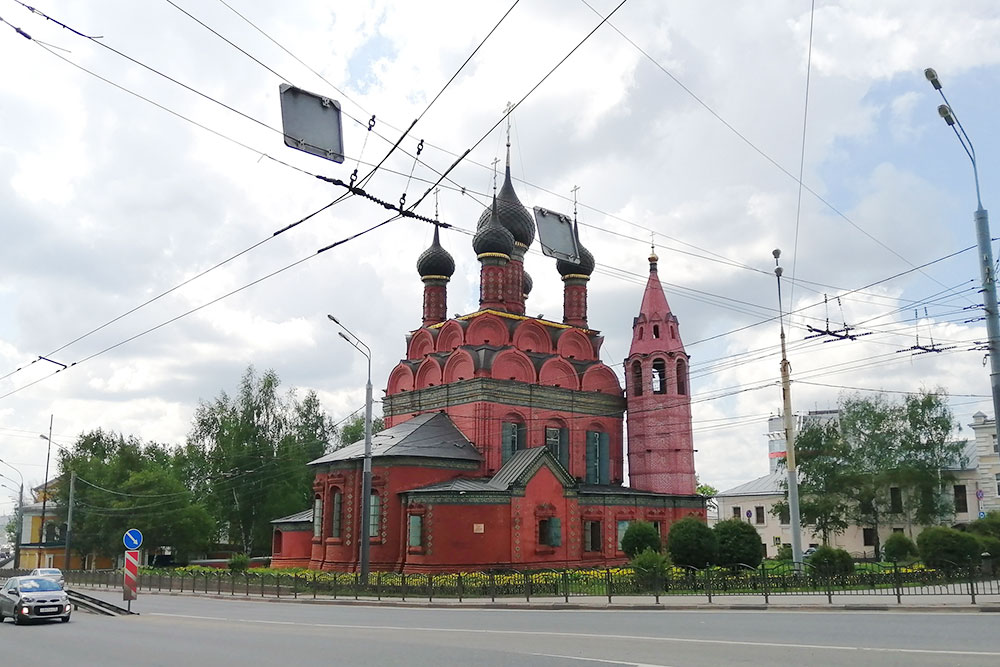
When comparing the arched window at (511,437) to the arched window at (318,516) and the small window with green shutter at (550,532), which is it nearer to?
the small window with green shutter at (550,532)

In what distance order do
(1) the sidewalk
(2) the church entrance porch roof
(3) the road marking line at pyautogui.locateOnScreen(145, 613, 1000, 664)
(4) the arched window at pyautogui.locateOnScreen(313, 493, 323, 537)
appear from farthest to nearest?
(4) the arched window at pyautogui.locateOnScreen(313, 493, 323, 537), (2) the church entrance porch roof, (1) the sidewalk, (3) the road marking line at pyautogui.locateOnScreen(145, 613, 1000, 664)

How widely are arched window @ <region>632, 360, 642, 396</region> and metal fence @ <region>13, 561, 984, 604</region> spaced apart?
52.1ft

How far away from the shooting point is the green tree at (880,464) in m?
40.9

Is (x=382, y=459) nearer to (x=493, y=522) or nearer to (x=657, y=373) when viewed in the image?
(x=493, y=522)

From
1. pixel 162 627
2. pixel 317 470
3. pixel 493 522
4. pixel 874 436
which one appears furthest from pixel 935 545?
pixel 317 470

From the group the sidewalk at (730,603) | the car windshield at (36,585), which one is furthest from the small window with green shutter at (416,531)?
the car windshield at (36,585)

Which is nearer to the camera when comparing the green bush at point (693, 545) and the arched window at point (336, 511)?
the green bush at point (693, 545)

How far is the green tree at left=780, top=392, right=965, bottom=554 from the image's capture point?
40.9 metres

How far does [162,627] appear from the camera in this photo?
647 inches

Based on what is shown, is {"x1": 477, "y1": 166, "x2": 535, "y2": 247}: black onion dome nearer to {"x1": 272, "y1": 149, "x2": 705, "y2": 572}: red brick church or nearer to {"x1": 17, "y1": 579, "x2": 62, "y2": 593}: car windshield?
{"x1": 272, "y1": 149, "x2": 705, "y2": 572}: red brick church

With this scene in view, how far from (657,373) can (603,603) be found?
22175 millimetres

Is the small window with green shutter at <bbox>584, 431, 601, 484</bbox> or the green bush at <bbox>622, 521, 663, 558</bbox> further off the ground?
the small window with green shutter at <bbox>584, 431, 601, 484</bbox>

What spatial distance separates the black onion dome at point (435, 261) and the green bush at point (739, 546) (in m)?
22.2

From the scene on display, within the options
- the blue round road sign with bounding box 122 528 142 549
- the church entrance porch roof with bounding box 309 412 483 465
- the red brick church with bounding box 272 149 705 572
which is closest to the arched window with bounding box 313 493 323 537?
the red brick church with bounding box 272 149 705 572
